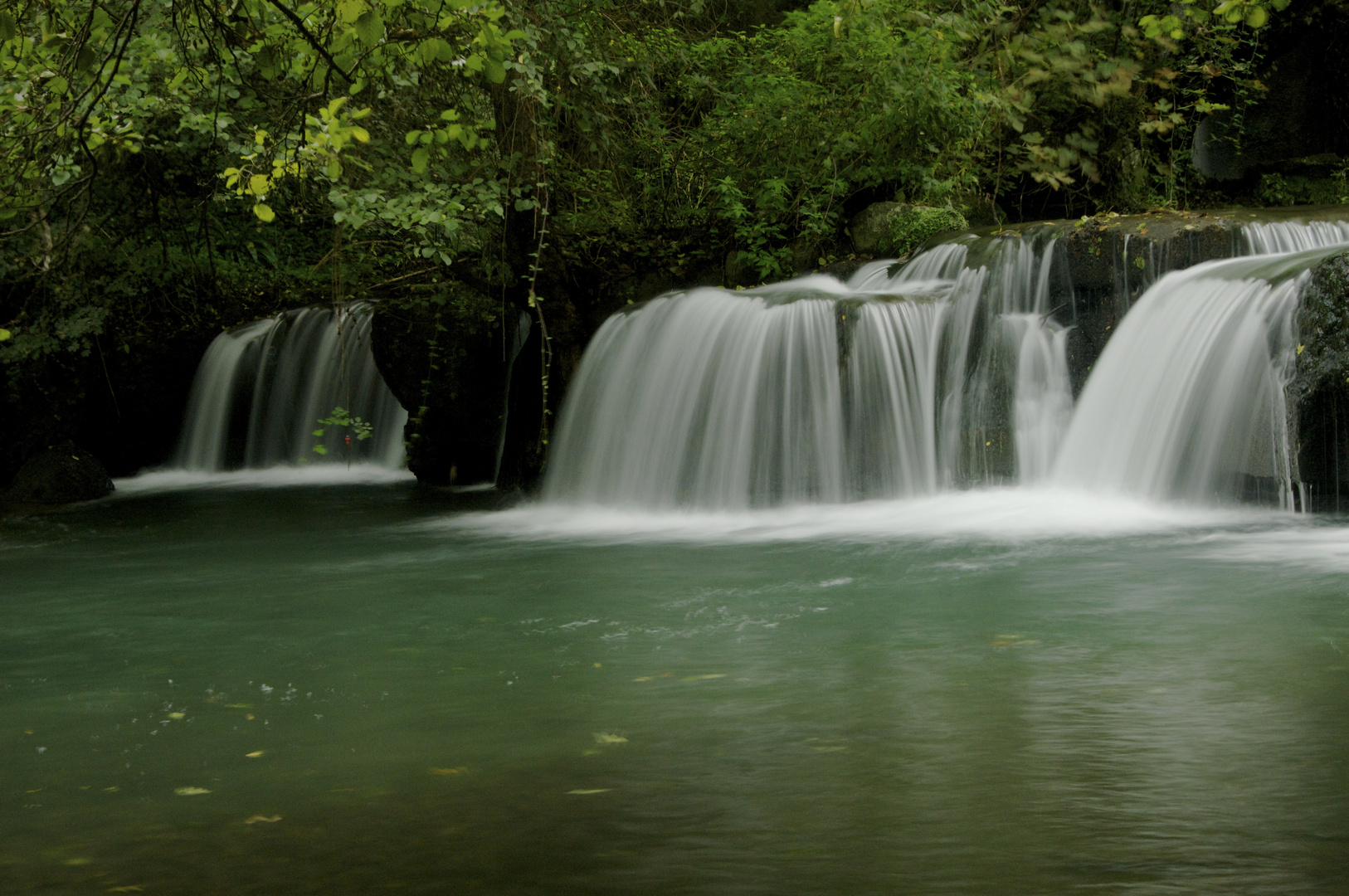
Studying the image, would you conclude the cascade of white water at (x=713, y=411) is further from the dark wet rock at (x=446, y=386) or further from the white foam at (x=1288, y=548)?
the white foam at (x=1288, y=548)

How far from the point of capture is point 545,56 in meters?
10.1

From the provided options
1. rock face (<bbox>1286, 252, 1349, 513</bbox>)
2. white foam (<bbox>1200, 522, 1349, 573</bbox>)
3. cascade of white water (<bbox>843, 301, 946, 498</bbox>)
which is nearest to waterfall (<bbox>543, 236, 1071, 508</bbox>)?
cascade of white water (<bbox>843, 301, 946, 498</bbox>)

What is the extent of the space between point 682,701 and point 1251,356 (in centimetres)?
578

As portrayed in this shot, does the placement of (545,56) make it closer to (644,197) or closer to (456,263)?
(456,263)

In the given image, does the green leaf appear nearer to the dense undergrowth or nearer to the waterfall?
the dense undergrowth

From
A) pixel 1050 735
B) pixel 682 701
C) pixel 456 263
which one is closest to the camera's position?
pixel 1050 735

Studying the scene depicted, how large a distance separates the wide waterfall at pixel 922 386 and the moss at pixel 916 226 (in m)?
0.94

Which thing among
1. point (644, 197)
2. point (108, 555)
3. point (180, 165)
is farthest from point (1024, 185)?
point (108, 555)

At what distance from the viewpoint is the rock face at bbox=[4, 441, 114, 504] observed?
13.7 m

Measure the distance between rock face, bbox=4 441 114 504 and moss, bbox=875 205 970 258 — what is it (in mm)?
8263

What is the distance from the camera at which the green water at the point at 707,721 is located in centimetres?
333

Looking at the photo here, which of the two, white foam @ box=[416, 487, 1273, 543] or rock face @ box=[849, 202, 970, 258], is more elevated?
rock face @ box=[849, 202, 970, 258]

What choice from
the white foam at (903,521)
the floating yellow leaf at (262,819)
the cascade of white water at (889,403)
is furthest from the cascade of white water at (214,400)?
the floating yellow leaf at (262,819)

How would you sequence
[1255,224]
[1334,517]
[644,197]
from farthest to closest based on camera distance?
[644,197], [1255,224], [1334,517]
